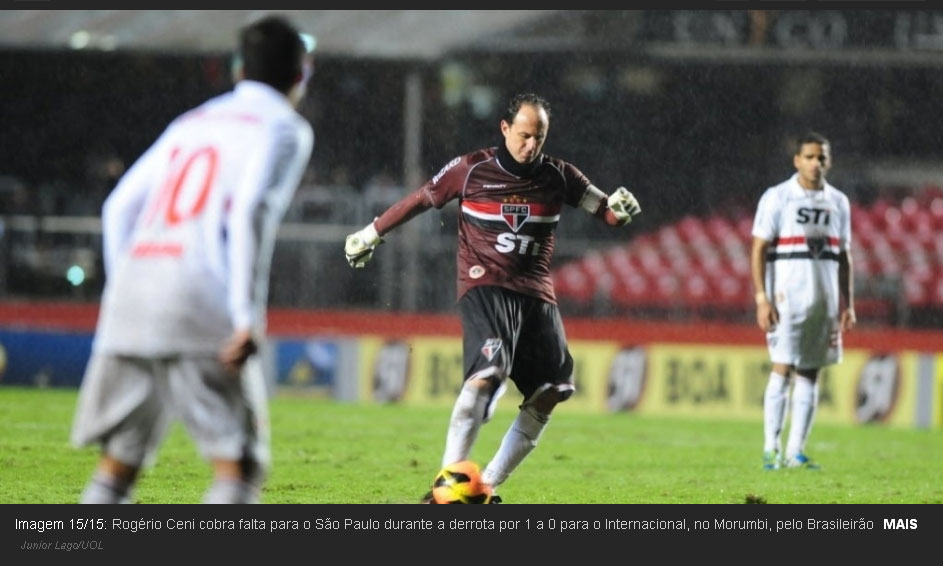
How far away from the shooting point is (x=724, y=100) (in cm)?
2239

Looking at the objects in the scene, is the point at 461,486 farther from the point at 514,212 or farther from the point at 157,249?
the point at 157,249

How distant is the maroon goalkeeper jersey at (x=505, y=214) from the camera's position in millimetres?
7531

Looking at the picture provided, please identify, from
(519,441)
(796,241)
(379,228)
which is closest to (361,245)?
(379,228)

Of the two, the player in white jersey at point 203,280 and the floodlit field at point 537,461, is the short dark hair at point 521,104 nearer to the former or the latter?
the floodlit field at point 537,461

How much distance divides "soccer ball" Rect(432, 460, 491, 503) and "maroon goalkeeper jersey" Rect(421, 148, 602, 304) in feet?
3.03

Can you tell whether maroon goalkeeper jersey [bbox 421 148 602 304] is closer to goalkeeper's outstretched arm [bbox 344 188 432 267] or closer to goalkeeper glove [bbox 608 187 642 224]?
goalkeeper's outstretched arm [bbox 344 188 432 267]

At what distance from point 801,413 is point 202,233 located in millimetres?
6128

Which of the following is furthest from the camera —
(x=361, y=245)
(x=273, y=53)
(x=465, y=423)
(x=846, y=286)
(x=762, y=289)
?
(x=846, y=286)

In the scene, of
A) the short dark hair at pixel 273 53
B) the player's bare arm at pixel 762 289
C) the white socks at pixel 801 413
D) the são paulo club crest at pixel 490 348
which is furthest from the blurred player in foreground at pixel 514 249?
the white socks at pixel 801 413

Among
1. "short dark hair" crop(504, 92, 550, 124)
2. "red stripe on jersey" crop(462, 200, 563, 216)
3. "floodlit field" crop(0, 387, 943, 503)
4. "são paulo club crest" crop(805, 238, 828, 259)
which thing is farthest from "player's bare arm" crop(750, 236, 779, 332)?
"short dark hair" crop(504, 92, 550, 124)

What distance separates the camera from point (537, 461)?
10.2 meters
